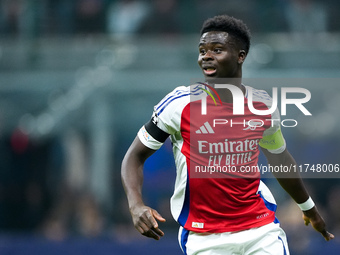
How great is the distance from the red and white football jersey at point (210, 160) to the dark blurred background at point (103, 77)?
6.19m

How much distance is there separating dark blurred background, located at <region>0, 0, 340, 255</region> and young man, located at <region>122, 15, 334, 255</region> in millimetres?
6175

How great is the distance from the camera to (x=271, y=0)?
11766 mm

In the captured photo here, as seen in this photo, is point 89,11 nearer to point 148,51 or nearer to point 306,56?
point 148,51

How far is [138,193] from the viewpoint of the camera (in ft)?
13.2

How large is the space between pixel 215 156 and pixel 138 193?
579mm

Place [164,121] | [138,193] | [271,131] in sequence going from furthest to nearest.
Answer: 1. [271,131]
2. [164,121]
3. [138,193]

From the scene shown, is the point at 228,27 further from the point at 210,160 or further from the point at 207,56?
the point at 210,160

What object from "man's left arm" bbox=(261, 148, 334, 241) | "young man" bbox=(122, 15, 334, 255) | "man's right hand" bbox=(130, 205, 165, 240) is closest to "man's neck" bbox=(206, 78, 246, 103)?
"young man" bbox=(122, 15, 334, 255)

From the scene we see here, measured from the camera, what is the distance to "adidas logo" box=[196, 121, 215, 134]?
4.18 meters

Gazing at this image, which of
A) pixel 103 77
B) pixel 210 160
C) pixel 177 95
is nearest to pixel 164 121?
pixel 177 95

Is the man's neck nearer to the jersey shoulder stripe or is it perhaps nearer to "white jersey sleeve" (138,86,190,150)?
the jersey shoulder stripe

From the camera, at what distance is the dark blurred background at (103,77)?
10.9 m

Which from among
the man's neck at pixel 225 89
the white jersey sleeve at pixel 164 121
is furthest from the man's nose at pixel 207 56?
the white jersey sleeve at pixel 164 121

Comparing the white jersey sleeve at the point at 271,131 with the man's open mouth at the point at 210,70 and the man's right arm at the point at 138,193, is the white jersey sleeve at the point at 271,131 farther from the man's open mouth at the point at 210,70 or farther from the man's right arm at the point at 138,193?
the man's right arm at the point at 138,193
